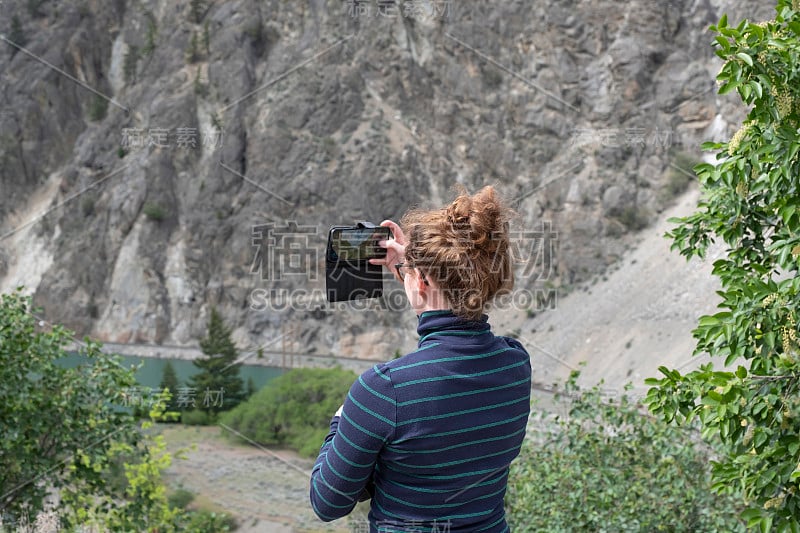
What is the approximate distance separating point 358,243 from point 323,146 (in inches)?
1711

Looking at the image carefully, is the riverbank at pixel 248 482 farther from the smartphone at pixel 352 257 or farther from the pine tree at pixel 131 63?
the pine tree at pixel 131 63

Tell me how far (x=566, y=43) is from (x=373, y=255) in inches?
1644

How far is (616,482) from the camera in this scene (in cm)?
645

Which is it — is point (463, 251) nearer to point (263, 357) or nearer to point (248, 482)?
point (248, 482)

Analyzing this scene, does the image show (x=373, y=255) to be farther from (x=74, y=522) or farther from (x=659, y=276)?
(x=659, y=276)

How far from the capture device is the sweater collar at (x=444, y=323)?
1.86 m

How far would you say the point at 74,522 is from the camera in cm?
644

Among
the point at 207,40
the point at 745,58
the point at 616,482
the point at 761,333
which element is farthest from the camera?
the point at 207,40

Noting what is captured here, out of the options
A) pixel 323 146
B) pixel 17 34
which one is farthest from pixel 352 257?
pixel 17 34

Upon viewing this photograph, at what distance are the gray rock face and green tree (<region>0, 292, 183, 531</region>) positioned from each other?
3128 cm

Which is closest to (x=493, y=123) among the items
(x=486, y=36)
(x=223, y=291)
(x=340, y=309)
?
(x=486, y=36)

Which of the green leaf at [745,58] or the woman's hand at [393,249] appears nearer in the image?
the woman's hand at [393,249]

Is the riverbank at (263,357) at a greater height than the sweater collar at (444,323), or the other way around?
the sweater collar at (444,323)

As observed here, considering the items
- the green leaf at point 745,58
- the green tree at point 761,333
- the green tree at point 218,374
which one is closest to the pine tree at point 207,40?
the green tree at point 218,374
